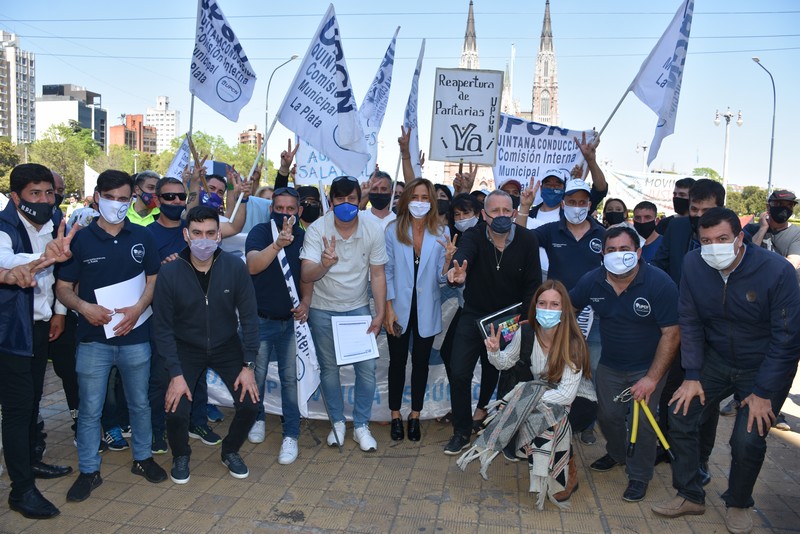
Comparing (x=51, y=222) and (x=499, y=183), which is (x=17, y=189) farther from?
(x=499, y=183)

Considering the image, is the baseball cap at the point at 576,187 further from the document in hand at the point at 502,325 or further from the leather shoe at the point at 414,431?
the leather shoe at the point at 414,431

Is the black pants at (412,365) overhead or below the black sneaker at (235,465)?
overhead

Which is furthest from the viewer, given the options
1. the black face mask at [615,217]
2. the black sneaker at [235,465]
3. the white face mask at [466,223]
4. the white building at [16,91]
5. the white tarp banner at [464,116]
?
the white building at [16,91]

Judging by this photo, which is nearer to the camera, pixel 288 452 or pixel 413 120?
pixel 288 452

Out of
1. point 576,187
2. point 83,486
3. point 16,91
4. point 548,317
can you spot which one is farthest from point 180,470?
point 16,91

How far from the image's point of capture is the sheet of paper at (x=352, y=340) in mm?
5148

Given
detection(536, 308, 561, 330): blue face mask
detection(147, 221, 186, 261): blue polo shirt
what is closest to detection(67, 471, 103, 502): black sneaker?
detection(147, 221, 186, 261): blue polo shirt

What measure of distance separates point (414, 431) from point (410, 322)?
979mm

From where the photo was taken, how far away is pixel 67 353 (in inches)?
198

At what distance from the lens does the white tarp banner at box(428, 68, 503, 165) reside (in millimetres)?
6898

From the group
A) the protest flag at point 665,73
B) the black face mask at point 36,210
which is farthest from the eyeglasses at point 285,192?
the protest flag at point 665,73

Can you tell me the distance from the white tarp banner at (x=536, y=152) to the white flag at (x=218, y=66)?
3.10 m

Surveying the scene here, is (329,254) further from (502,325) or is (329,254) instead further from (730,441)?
(730,441)

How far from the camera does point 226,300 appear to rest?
14.7 ft
